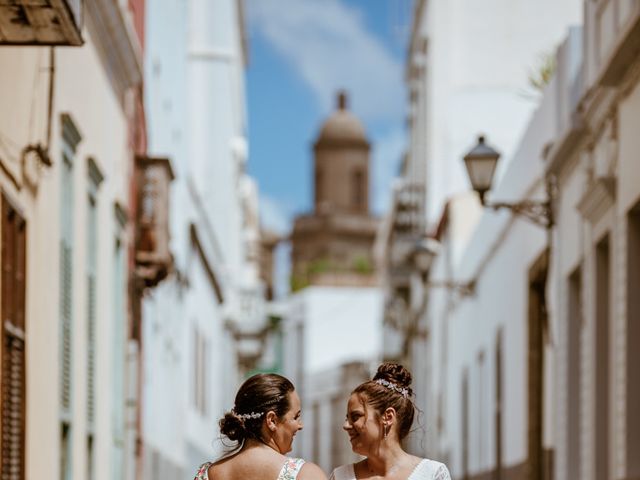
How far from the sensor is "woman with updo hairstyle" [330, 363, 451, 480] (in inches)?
294

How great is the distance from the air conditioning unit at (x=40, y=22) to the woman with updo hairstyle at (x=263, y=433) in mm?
3503

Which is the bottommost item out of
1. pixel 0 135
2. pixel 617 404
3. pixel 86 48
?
pixel 617 404

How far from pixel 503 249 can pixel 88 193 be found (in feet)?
33.2

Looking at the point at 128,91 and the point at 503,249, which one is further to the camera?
the point at 503,249

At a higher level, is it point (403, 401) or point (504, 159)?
point (504, 159)

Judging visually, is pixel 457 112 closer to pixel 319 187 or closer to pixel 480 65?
pixel 480 65

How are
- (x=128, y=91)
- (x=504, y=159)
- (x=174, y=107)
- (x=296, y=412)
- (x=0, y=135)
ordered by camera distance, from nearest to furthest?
Answer: (x=296, y=412)
(x=0, y=135)
(x=128, y=91)
(x=174, y=107)
(x=504, y=159)

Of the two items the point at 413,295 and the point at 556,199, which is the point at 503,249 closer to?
the point at 556,199

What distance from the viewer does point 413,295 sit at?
4841 centimetres

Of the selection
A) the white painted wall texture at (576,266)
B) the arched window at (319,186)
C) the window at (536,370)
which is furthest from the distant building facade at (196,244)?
the arched window at (319,186)

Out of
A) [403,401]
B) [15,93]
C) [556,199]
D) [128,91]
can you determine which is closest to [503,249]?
[556,199]

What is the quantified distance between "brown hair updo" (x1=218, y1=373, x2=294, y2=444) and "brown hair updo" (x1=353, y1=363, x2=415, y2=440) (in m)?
0.33

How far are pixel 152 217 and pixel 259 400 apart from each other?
13.0 metres

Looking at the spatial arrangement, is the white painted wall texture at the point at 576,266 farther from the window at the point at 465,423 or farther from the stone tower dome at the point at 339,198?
the stone tower dome at the point at 339,198
